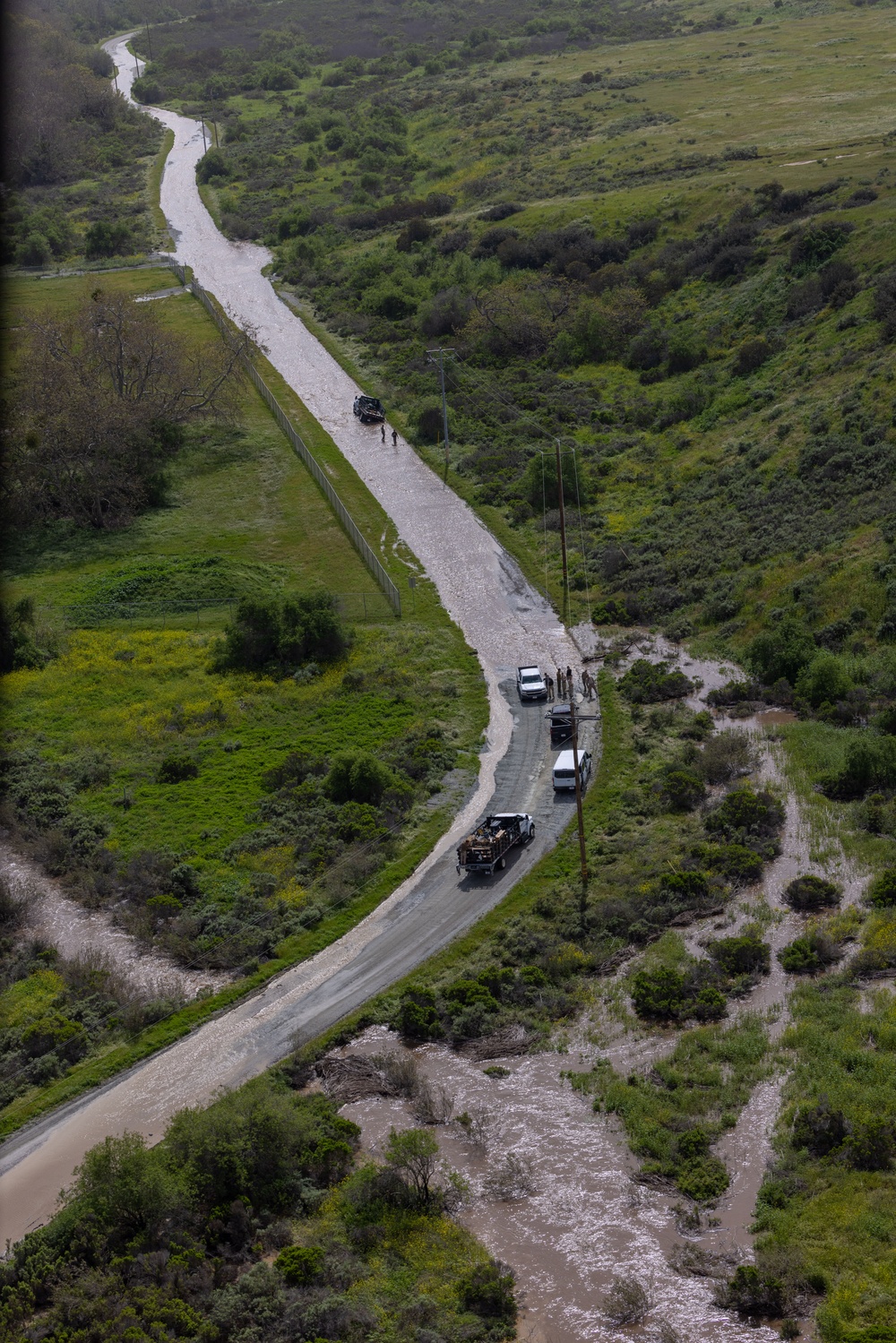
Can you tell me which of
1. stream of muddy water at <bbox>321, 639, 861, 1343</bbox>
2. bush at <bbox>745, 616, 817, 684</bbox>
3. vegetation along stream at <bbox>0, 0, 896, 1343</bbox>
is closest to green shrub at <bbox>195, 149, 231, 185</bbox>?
vegetation along stream at <bbox>0, 0, 896, 1343</bbox>

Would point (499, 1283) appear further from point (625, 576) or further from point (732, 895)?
point (625, 576)

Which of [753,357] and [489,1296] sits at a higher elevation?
[753,357]

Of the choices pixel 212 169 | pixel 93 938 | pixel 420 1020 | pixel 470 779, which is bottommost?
pixel 93 938

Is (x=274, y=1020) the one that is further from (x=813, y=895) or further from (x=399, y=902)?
(x=813, y=895)

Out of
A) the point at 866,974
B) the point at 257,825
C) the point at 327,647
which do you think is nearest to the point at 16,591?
the point at 327,647

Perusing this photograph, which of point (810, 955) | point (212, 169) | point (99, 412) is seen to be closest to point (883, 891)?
point (810, 955)

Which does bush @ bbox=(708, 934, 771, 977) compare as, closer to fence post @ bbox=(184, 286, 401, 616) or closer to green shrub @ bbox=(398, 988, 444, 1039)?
green shrub @ bbox=(398, 988, 444, 1039)
